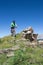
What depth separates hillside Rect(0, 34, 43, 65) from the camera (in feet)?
102

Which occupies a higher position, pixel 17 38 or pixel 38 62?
pixel 17 38

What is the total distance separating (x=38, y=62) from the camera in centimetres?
3078

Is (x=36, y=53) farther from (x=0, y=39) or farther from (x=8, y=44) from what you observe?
(x=0, y=39)

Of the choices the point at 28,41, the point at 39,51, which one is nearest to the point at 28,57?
the point at 39,51

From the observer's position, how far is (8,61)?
1251 inches

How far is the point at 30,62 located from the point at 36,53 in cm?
427

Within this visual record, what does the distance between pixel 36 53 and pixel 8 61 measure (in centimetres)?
508

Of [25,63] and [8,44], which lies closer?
[25,63]

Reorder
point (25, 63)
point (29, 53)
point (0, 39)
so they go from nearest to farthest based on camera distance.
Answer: point (25, 63)
point (29, 53)
point (0, 39)

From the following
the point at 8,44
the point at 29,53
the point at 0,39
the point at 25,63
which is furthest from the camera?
the point at 0,39

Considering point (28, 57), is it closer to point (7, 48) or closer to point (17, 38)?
point (7, 48)

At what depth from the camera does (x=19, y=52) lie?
31.9 metres

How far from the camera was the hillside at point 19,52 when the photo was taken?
102 feet

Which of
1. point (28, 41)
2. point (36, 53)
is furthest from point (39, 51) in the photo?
point (28, 41)
